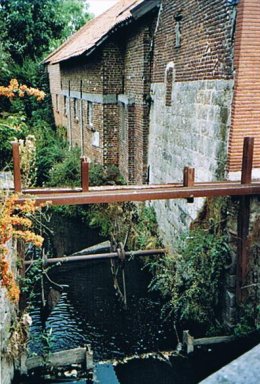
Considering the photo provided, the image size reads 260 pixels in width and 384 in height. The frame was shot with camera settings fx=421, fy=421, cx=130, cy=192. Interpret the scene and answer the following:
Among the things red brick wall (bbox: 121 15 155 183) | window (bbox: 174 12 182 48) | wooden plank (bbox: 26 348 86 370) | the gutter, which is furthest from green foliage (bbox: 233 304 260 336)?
the gutter

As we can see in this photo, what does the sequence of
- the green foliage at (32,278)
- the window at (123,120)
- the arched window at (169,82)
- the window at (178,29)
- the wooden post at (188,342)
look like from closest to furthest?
the green foliage at (32,278) < the wooden post at (188,342) < the window at (178,29) < the arched window at (169,82) < the window at (123,120)

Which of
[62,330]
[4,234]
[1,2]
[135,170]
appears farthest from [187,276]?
[1,2]

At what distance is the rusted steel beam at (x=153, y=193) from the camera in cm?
564

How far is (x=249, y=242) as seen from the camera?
20.7ft

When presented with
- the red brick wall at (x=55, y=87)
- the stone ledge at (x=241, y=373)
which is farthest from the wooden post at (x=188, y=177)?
the red brick wall at (x=55, y=87)

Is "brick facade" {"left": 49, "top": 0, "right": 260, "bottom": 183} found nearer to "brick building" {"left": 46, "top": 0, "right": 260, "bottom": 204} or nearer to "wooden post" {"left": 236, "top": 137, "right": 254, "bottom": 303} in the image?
"brick building" {"left": 46, "top": 0, "right": 260, "bottom": 204}

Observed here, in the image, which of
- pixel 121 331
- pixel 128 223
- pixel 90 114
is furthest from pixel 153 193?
pixel 90 114

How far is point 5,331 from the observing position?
5316mm

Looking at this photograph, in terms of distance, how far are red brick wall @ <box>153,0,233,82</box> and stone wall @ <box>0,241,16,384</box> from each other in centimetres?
419

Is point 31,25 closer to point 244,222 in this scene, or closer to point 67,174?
point 67,174

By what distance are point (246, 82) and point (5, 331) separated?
4.73m

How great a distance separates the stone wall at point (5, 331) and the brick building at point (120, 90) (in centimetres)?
622

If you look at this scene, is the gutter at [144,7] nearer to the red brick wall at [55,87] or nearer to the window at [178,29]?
the window at [178,29]

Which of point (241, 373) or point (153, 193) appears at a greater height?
point (241, 373)
